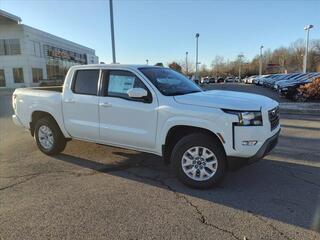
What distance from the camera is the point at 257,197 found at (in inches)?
188

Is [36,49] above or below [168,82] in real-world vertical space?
above

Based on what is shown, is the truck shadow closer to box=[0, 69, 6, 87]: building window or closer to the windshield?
the windshield

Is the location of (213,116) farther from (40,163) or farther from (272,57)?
(272,57)

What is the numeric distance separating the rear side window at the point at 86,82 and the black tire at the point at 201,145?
6.66 ft

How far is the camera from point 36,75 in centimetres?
5275

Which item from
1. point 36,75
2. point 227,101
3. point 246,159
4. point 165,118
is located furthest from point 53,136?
point 36,75

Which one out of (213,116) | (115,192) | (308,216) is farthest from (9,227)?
(308,216)

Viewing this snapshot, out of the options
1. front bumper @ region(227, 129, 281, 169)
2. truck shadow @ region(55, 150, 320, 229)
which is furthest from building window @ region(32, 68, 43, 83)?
front bumper @ region(227, 129, 281, 169)

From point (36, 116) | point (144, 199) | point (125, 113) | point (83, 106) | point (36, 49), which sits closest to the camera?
point (144, 199)

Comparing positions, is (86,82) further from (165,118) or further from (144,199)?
(144,199)

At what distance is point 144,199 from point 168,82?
2147 millimetres

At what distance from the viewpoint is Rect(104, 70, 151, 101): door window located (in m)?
5.71

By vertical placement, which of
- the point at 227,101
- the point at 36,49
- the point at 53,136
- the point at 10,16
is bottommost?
the point at 53,136

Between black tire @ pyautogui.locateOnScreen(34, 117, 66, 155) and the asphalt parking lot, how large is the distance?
0.18 m
